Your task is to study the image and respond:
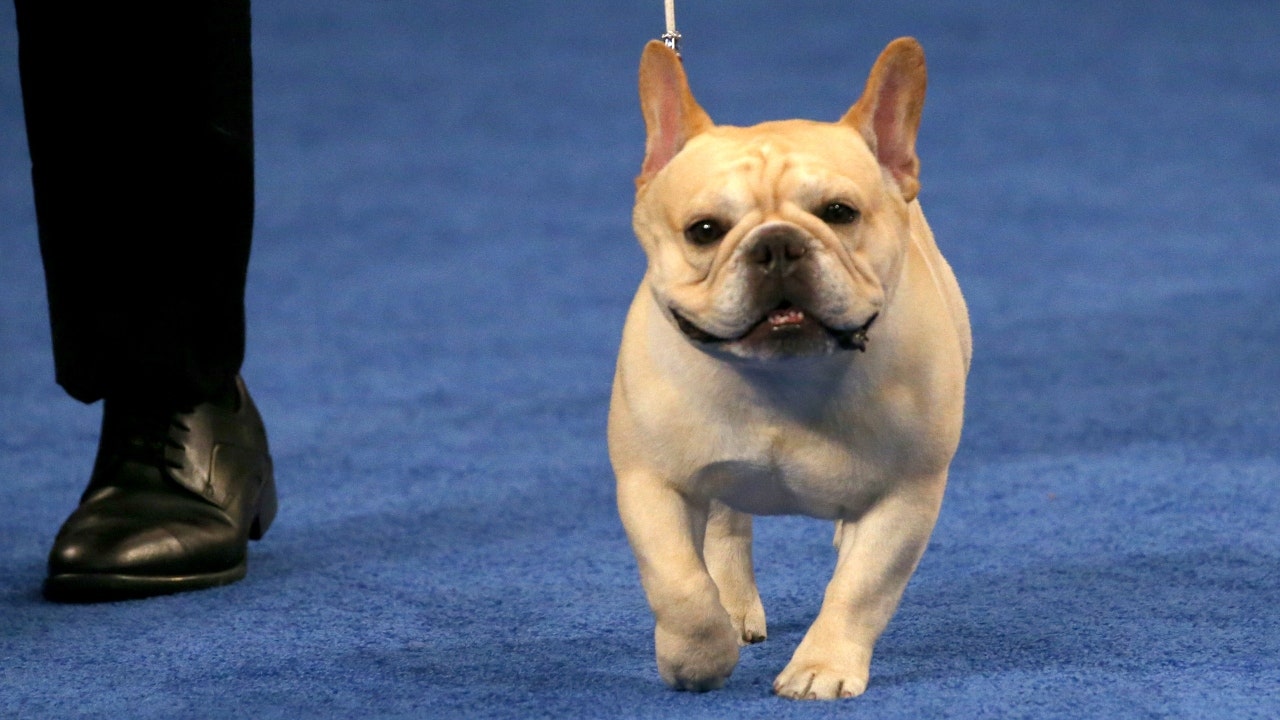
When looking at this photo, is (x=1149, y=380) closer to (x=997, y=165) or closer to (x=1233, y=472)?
(x=1233, y=472)

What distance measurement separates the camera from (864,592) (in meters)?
1.50

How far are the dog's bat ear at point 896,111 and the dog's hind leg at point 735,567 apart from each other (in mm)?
399

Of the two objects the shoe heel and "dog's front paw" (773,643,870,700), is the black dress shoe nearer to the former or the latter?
the shoe heel

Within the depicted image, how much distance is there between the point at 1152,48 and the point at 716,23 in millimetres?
1471

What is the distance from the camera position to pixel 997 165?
513 centimetres

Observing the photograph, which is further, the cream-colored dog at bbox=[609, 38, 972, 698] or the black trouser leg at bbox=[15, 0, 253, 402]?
the black trouser leg at bbox=[15, 0, 253, 402]

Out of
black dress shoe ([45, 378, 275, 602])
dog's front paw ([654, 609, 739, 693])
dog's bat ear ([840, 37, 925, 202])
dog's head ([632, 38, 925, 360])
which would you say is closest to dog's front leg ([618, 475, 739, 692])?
dog's front paw ([654, 609, 739, 693])

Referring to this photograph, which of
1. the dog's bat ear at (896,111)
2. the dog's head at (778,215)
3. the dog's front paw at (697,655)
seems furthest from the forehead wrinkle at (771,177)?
the dog's front paw at (697,655)

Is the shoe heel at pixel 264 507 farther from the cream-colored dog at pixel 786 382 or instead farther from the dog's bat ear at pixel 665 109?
the dog's bat ear at pixel 665 109

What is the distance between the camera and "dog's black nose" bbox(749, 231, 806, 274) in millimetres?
1341

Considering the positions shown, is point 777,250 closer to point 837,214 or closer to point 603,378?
point 837,214

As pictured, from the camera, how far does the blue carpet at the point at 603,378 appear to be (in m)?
1.64

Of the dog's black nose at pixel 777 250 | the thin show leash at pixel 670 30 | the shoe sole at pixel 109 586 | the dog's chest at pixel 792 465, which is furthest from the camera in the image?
the shoe sole at pixel 109 586

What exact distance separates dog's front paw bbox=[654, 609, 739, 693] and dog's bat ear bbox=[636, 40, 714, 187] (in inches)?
15.0
